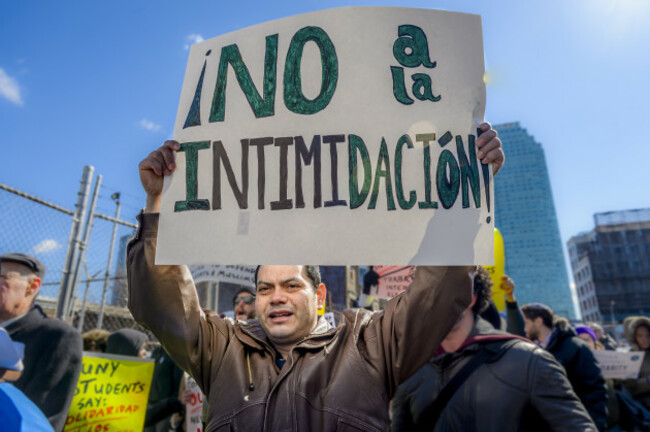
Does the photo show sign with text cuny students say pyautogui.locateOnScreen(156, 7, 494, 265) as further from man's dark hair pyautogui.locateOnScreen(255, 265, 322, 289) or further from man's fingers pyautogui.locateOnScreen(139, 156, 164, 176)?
man's dark hair pyautogui.locateOnScreen(255, 265, 322, 289)

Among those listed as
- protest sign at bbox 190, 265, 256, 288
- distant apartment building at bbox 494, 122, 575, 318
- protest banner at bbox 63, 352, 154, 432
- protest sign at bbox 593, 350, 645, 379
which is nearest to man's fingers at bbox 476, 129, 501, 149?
protest banner at bbox 63, 352, 154, 432

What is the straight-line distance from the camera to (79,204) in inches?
200

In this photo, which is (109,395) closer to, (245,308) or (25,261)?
(25,261)

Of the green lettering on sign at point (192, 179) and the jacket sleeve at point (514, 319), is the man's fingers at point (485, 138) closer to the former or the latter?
the green lettering on sign at point (192, 179)

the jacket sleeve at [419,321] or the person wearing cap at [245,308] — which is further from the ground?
the person wearing cap at [245,308]

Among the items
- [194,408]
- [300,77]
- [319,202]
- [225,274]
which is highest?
[300,77]

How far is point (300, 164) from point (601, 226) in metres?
88.2

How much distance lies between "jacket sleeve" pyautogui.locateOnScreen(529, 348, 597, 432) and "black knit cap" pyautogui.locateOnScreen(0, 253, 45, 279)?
3.35 meters

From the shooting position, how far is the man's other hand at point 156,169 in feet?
5.38

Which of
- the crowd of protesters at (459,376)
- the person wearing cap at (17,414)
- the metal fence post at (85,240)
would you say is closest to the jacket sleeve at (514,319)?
the crowd of protesters at (459,376)

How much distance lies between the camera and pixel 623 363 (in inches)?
184

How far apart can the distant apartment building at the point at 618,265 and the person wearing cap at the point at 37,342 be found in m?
78.1

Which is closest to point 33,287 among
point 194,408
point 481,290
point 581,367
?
point 194,408

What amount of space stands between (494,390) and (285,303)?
1231 mm
